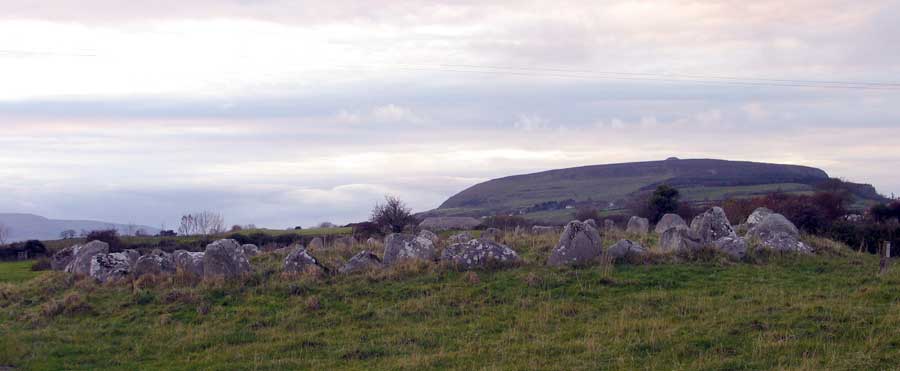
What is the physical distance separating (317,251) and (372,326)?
11224mm

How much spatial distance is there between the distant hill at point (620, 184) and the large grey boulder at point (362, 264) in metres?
96.4

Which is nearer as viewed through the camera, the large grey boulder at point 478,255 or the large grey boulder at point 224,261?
the large grey boulder at point 478,255

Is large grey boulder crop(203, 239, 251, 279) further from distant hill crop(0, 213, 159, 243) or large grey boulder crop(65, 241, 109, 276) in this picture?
distant hill crop(0, 213, 159, 243)

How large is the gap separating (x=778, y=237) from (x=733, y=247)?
207 centimetres

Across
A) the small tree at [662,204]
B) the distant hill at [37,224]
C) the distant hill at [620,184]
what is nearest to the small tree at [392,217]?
the small tree at [662,204]

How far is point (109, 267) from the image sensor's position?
80.0ft

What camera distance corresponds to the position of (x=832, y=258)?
22.7 m

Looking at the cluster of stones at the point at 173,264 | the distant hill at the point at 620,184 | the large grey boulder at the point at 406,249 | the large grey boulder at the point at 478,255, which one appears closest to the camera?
the large grey boulder at the point at 478,255

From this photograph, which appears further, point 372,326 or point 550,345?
point 372,326

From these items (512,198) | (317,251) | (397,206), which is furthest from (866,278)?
(512,198)

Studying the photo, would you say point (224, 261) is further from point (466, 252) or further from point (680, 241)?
point (680, 241)

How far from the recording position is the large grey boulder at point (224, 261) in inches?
886

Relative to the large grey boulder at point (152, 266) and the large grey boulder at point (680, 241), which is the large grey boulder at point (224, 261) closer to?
the large grey boulder at point (152, 266)

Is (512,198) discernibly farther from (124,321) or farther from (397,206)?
(124,321)
